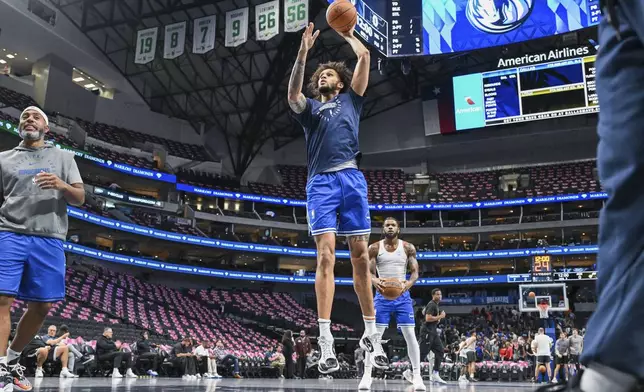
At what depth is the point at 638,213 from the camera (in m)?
1.33

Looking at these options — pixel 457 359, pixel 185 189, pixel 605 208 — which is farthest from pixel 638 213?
pixel 185 189

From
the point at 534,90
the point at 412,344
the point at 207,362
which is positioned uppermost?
the point at 534,90

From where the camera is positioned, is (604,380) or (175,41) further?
(175,41)

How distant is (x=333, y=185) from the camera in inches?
195

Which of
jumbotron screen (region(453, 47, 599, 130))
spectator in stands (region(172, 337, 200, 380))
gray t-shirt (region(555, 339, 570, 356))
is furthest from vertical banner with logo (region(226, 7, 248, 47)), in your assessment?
gray t-shirt (region(555, 339, 570, 356))

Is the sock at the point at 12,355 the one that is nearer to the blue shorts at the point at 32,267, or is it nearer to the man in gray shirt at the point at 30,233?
the man in gray shirt at the point at 30,233

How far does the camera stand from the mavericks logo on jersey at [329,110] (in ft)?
16.9

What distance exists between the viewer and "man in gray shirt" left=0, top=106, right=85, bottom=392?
434 centimetres

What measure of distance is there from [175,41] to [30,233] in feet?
85.0

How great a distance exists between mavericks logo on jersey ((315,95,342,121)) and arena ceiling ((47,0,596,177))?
93.7ft

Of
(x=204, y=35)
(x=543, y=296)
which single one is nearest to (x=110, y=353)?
(x=543, y=296)

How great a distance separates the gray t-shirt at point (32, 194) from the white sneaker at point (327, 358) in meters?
2.29

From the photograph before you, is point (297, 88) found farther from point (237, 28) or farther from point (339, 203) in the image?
point (237, 28)

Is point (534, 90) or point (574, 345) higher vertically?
point (534, 90)
